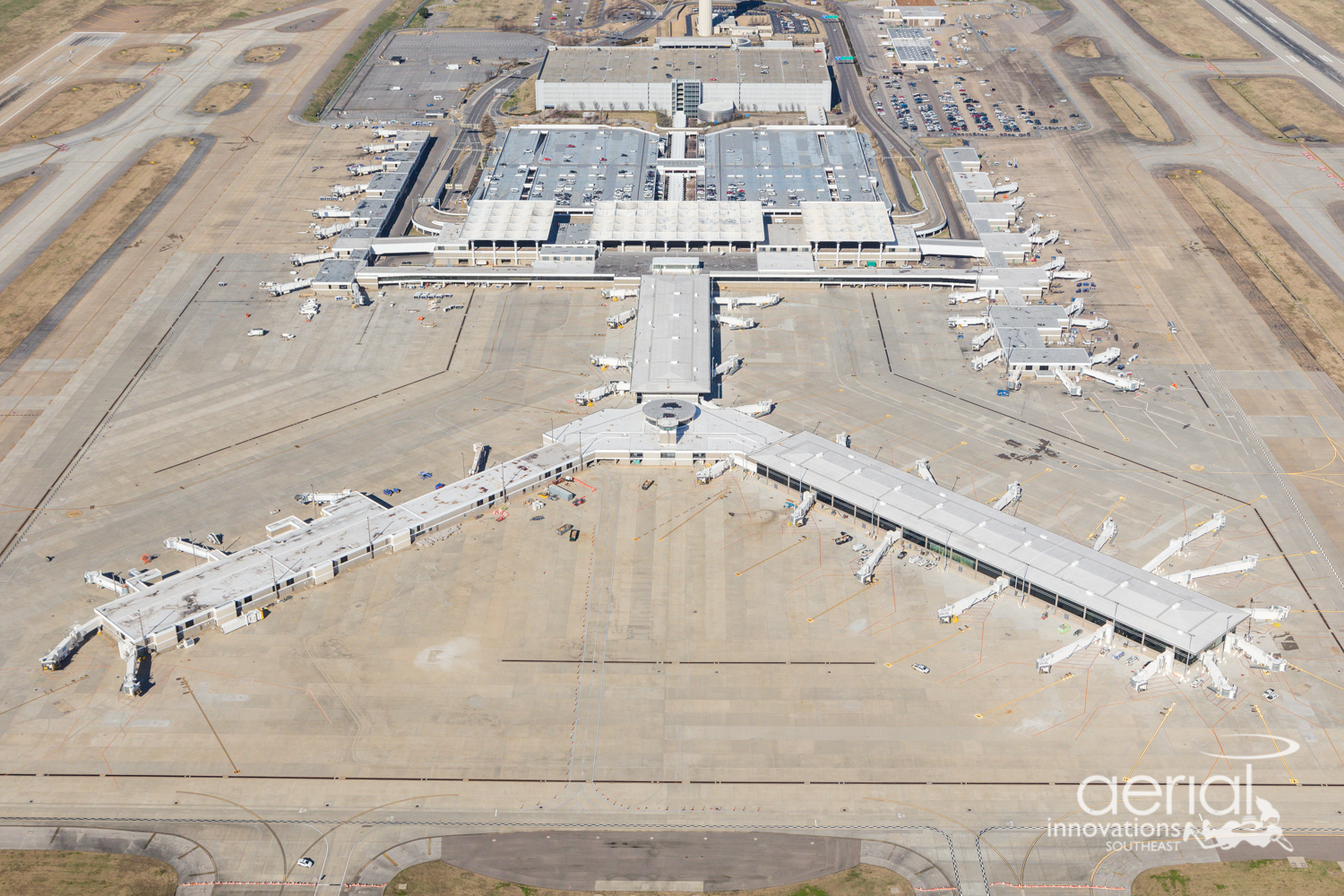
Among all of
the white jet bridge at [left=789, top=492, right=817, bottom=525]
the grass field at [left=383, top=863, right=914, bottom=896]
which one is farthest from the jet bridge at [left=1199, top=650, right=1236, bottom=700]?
the white jet bridge at [left=789, top=492, right=817, bottom=525]

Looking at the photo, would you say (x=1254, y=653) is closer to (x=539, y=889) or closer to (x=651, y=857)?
(x=651, y=857)

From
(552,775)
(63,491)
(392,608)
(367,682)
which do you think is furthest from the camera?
(63,491)

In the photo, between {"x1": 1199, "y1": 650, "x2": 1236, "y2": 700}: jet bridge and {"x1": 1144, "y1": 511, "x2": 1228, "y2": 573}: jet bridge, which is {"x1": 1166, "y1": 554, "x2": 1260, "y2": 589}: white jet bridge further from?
{"x1": 1199, "y1": 650, "x2": 1236, "y2": 700}: jet bridge

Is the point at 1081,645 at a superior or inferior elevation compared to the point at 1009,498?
superior

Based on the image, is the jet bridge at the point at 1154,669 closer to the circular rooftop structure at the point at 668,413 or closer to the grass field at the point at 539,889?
the grass field at the point at 539,889

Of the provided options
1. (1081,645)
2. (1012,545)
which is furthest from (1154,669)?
(1012,545)

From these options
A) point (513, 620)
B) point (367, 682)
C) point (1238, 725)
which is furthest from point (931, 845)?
point (367, 682)

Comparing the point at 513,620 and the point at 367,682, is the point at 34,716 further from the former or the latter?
the point at 513,620
